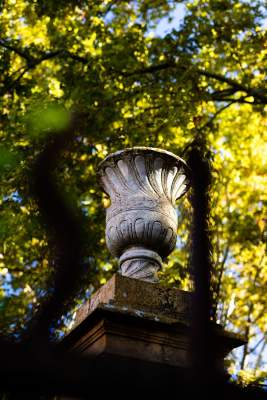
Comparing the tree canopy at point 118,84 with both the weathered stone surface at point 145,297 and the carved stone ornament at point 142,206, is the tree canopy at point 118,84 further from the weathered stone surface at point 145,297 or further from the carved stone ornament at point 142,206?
A: the weathered stone surface at point 145,297

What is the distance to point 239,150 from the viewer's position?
1448 cm

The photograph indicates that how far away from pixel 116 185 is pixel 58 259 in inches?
140

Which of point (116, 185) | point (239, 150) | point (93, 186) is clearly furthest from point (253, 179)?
point (116, 185)

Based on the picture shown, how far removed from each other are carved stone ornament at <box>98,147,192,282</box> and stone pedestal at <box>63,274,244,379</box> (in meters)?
0.35

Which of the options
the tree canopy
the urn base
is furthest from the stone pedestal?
the tree canopy

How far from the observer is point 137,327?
323 centimetres

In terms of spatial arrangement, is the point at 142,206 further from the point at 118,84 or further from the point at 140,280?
the point at 118,84

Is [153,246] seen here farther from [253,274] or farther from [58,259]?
[253,274]

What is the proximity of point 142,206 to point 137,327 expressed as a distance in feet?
3.47

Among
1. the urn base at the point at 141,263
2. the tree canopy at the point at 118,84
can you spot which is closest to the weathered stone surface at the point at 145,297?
the urn base at the point at 141,263

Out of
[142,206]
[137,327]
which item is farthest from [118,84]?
[137,327]

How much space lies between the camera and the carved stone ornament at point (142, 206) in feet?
12.8

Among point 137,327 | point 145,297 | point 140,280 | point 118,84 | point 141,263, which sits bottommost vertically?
point 137,327

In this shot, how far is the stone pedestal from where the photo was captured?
315 centimetres
